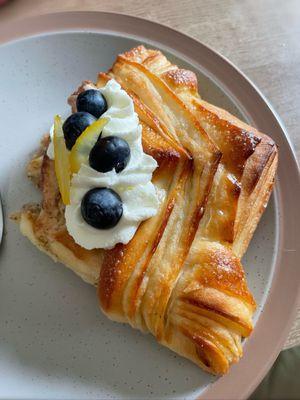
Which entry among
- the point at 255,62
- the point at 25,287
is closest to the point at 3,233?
the point at 25,287


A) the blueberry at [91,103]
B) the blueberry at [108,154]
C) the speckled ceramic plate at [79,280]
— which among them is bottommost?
the speckled ceramic plate at [79,280]

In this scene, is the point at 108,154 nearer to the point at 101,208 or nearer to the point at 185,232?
the point at 101,208

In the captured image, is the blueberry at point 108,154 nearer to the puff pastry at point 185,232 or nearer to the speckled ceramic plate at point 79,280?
the puff pastry at point 185,232

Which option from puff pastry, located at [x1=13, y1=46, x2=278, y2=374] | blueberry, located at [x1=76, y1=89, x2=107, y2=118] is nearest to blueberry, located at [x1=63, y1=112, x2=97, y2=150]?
blueberry, located at [x1=76, y1=89, x2=107, y2=118]

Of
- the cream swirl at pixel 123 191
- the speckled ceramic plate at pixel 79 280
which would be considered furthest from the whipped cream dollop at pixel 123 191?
the speckled ceramic plate at pixel 79 280

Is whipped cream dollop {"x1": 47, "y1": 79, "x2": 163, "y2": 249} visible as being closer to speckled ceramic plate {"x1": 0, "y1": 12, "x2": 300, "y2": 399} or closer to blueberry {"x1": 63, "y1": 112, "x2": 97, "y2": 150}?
blueberry {"x1": 63, "y1": 112, "x2": 97, "y2": 150}

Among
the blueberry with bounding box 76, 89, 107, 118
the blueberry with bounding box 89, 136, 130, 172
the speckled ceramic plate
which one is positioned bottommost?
the speckled ceramic plate

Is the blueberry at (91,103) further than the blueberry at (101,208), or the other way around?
the blueberry at (91,103)

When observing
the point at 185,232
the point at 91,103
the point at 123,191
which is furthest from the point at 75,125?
the point at 185,232
